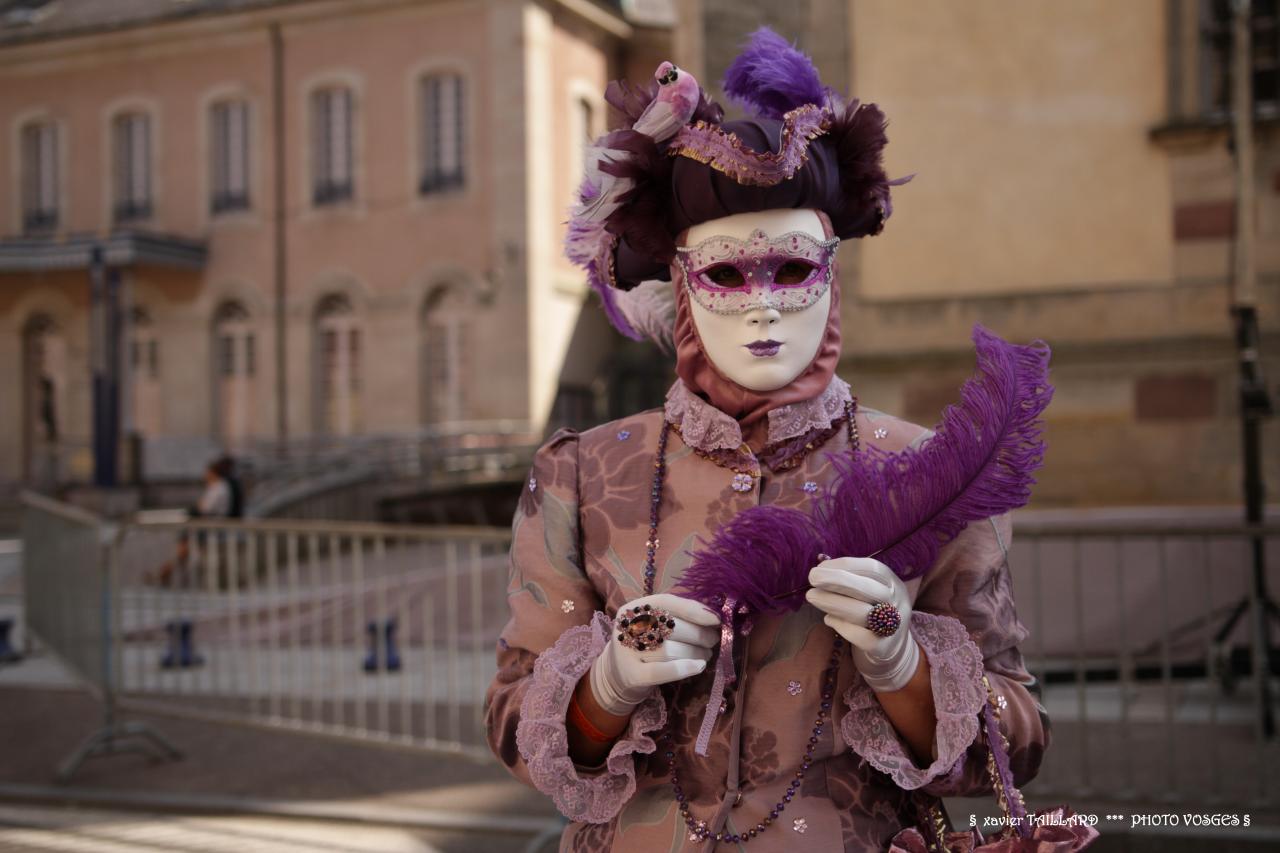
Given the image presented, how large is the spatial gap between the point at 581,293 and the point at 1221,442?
53.4 ft

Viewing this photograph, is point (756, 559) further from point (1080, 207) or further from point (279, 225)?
point (279, 225)

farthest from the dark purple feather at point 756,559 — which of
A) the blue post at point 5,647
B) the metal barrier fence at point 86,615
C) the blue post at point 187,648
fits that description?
the blue post at point 5,647

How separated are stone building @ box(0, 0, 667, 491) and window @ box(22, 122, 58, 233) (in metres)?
0.05

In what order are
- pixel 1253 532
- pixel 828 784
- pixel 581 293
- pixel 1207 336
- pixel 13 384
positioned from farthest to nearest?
pixel 13 384 → pixel 581 293 → pixel 1207 336 → pixel 1253 532 → pixel 828 784

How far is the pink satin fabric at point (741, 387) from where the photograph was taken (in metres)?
2.09

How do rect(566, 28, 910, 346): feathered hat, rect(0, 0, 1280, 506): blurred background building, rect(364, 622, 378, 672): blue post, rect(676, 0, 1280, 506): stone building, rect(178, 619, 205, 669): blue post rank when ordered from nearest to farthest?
1. rect(566, 28, 910, 346): feathered hat
2. rect(178, 619, 205, 669): blue post
3. rect(364, 622, 378, 672): blue post
4. rect(676, 0, 1280, 506): stone building
5. rect(0, 0, 1280, 506): blurred background building

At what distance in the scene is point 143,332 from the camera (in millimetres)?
24406

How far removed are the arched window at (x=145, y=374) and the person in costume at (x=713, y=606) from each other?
23816 millimetres

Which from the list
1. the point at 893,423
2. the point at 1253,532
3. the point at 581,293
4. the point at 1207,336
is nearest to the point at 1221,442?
the point at 1207,336

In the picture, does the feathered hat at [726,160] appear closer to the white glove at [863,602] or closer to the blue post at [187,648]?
the white glove at [863,602]

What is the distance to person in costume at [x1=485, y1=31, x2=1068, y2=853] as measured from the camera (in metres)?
1.93

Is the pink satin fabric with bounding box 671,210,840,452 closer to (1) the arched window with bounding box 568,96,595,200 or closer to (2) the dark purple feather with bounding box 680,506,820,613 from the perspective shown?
(2) the dark purple feather with bounding box 680,506,820,613

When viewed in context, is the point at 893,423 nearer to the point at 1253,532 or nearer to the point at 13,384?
the point at 1253,532

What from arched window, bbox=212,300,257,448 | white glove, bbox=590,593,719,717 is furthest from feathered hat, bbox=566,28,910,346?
arched window, bbox=212,300,257,448
